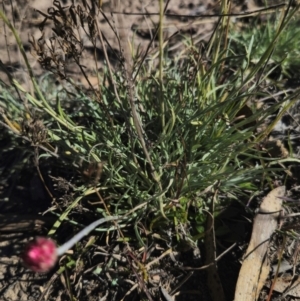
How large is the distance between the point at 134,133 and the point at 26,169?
0.71 meters

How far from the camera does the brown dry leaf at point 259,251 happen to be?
1.94m

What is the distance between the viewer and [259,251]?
6.66ft

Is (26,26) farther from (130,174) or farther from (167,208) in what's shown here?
(167,208)

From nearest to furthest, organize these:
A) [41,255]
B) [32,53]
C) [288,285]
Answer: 1. [41,255]
2. [32,53]
3. [288,285]

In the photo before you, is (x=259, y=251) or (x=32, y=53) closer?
(x=32, y=53)

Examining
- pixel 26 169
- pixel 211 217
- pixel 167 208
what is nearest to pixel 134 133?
pixel 167 208

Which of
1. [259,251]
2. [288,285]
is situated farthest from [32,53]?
[288,285]

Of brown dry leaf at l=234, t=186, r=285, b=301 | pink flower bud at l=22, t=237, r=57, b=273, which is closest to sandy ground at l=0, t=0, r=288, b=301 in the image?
brown dry leaf at l=234, t=186, r=285, b=301

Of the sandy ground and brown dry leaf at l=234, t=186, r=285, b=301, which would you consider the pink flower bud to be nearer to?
the sandy ground

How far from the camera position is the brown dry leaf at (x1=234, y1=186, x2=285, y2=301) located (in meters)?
1.94

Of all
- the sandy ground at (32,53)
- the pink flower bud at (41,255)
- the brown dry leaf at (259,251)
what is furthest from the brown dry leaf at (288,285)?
the pink flower bud at (41,255)

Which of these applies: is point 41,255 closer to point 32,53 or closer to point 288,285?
point 32,53

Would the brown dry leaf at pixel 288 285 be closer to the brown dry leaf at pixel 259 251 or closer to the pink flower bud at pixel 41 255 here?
the brown dry leaf at pixel 259 251

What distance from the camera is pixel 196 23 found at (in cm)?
288
